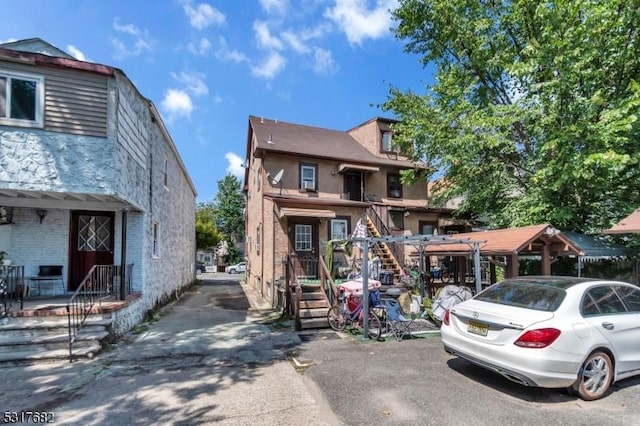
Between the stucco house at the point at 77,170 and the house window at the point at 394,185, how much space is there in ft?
36.5

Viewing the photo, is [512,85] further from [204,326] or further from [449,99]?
[204,326]

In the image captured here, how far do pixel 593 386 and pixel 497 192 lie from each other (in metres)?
11.2

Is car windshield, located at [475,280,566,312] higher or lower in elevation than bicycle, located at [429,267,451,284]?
higher

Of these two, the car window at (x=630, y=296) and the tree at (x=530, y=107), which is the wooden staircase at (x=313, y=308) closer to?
the car window at (x=630, y=296)

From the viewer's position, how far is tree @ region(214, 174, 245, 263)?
152 ft

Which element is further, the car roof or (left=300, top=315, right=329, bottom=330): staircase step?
(left=300, top=315, right=329, bottom=330): staircase step

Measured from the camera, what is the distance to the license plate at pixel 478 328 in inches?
193

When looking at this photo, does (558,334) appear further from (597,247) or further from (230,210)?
(230,210)

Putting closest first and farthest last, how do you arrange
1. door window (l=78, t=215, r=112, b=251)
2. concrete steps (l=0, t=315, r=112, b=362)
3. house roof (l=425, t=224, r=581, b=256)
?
1. concrete steps (l=0, t=315, r=112, b=362)
2. house roof (l=425, t=224, r=581, b=256)
3. door window (l=78, t=215, r=112, b=251)

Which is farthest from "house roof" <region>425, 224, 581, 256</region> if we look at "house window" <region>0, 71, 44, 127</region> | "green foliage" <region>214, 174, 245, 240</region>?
"green foliage" <region>214, 174, 245, 240</region>

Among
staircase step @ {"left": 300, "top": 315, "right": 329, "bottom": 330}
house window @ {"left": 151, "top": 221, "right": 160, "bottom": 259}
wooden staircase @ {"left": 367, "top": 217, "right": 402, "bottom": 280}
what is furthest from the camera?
wooden staircase @ {"left": 367, "top": 217, "right": 402, "bottom": 280}

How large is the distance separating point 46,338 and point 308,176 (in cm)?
1167

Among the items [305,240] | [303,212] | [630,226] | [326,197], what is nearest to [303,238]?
[305,240]

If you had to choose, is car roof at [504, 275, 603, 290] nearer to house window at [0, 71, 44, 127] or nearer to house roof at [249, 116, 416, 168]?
house window at [0, 71, 44, 127]
